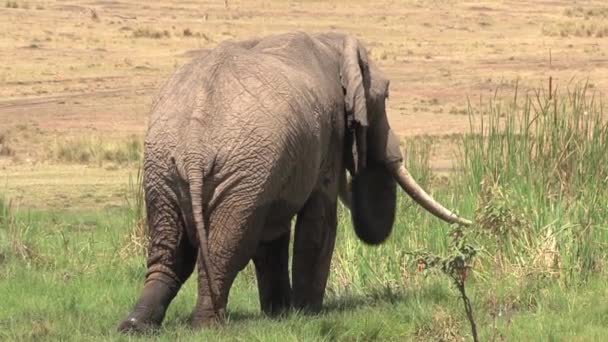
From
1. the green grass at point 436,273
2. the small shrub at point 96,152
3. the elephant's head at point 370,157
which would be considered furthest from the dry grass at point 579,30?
the elephant's head at point 370,157

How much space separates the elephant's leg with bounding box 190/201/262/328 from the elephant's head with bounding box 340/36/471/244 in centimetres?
140

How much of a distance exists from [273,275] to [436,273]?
1184mm

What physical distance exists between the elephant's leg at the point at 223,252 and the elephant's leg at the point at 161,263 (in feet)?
0.72

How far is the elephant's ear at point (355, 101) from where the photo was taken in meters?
8.89

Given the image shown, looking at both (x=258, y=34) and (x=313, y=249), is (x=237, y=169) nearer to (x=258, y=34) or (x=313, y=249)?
(x=313, y=249)

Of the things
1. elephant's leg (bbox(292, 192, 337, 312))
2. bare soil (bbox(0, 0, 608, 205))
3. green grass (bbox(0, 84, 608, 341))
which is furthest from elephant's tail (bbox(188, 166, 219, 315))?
bare soil (bbox(0, 0, 608, 205))

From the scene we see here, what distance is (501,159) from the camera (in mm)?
11094

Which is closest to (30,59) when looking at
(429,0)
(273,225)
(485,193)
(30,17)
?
(30,17)

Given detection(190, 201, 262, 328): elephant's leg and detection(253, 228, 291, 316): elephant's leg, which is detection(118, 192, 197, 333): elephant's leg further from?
detection(253, 228, 291, 316): elephant's leg

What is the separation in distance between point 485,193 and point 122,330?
363 cm

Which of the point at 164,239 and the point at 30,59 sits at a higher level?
the point at 164,239

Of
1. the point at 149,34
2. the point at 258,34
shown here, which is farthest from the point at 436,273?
the point at 258,34

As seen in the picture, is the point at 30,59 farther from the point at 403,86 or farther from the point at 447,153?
the point at 447,153

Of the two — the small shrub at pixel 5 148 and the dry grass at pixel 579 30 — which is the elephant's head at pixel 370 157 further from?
the dry grass at pixel 579 30
